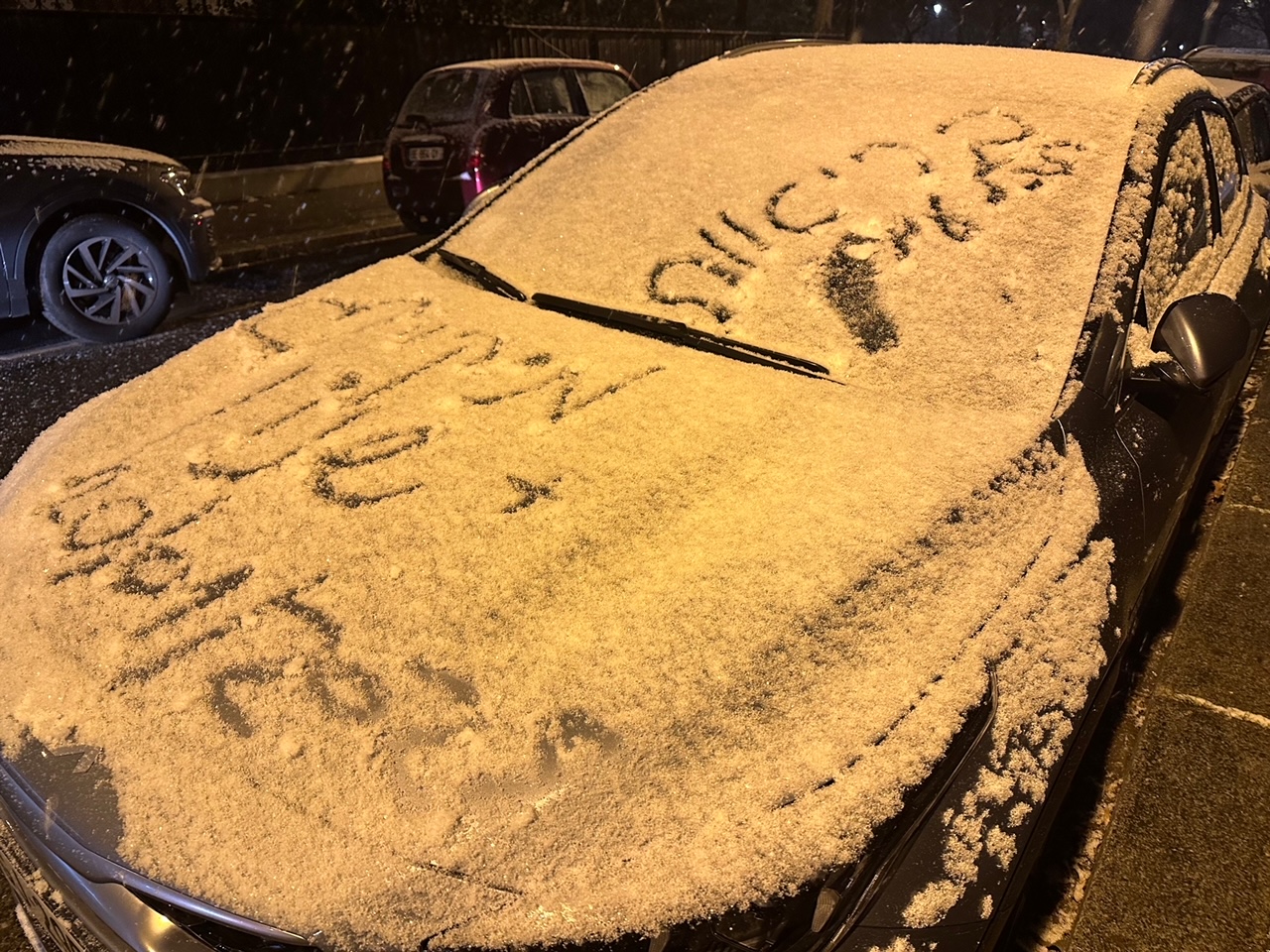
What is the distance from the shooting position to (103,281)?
5168 millimetres

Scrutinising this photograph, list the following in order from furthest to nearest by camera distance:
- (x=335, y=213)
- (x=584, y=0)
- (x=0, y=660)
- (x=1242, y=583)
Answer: (x=584, y=0) → (x=335, y=213) → (x=1242, y=583) → (x=0, y=660)

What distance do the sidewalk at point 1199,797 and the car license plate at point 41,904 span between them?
5.83 ft

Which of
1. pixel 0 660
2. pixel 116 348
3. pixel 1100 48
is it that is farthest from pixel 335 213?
pixel 1100 48

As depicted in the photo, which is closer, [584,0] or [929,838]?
[929,838]

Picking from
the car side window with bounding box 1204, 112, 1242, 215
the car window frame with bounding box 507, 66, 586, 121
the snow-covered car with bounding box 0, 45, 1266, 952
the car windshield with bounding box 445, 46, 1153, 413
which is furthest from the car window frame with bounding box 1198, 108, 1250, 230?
the car window frame with bounding box 507, 66, 586, 121

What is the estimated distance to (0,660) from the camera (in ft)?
4.46

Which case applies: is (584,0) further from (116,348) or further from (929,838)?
(929,838)

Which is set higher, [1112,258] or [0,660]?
[1112,258]

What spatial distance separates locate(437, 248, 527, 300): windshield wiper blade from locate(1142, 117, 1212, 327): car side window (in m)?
1.56

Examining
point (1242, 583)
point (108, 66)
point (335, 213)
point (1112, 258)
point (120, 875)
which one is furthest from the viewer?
point (108, 66)

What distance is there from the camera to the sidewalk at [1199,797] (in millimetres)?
1769

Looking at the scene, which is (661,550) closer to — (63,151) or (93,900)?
(93,900)

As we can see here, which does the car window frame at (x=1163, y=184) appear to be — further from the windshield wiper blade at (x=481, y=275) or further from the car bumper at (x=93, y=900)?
the car bumper at (x=93, y=900)

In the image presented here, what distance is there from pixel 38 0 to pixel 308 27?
10.7 feet
